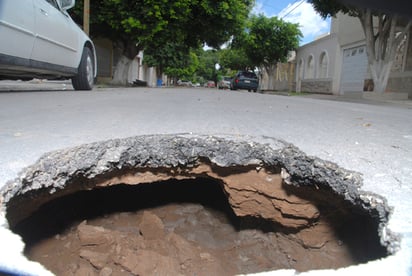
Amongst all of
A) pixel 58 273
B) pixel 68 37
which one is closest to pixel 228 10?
pixel 68 37

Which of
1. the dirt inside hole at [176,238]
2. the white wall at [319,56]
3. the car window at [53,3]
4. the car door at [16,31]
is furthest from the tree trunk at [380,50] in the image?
the car door at [16,31]

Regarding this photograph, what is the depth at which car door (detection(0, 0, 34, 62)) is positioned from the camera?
4.20 m

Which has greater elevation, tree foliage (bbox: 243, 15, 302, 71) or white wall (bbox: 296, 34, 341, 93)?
tree foliage (bbox: 243, 15, 302, 71)

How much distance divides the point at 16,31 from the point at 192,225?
3666mm

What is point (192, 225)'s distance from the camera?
276 cm

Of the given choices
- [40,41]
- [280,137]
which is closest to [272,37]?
[40,41]

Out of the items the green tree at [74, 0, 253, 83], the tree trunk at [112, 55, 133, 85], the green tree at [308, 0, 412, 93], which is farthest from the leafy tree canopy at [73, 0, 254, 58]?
the green tree at [308, 0, 412, 93]

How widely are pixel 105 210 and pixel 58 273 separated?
84cm

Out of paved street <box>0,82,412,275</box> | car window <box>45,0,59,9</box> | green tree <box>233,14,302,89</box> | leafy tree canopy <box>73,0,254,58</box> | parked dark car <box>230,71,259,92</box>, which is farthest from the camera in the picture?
green tree <box>233,14,302,89</box>

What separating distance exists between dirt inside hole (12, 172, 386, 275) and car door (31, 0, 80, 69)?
330cm

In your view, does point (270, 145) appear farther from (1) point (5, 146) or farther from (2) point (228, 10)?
(2) point (228, 10)

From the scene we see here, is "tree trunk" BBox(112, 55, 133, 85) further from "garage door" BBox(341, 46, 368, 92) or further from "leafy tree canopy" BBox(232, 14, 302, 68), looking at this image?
"leafy tree canopy" BBox(232, 14, 302, 68)

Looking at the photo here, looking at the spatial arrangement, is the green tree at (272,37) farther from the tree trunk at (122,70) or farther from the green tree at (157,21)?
the tree trunk at (122,70)

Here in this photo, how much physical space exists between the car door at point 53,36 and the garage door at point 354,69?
45.5 ft
